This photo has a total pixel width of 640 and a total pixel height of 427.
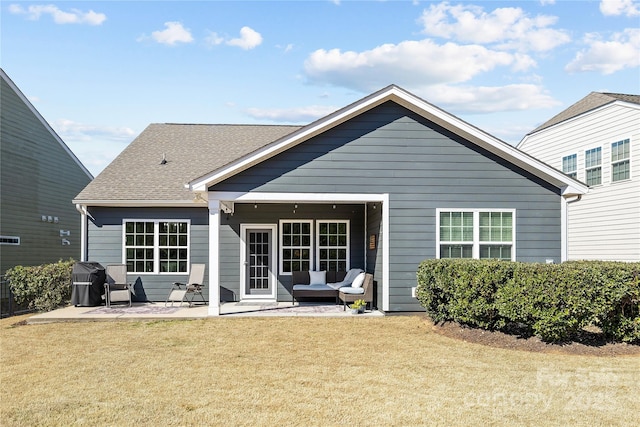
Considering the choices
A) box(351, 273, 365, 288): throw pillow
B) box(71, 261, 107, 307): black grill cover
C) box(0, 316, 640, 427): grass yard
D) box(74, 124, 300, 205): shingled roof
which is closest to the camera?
box(0, 316, 640, 427): grass yard

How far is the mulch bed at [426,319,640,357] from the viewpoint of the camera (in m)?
8.09

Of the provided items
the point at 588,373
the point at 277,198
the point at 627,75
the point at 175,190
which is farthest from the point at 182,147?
the point at 627,75

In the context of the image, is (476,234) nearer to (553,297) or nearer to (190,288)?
(553,297)

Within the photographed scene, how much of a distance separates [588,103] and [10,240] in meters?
18.6

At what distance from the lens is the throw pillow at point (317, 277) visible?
13.8 metres

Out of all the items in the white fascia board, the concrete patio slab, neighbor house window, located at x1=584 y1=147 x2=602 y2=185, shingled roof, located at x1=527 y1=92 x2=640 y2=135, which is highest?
shingled roof, located at x1=527 y1=92 x2=640 y2=135

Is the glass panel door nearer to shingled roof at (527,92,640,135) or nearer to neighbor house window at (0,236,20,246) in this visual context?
neighbor house window at (0,236,20,246)

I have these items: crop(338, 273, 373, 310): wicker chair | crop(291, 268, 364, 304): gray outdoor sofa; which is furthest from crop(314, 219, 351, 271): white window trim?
crop(338, 273, 373, 310): wicker chair

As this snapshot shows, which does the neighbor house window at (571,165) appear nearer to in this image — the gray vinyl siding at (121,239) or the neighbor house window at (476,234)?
the neighbor house window at (476,234)

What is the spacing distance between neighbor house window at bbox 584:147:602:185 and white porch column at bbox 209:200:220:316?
36.1ft

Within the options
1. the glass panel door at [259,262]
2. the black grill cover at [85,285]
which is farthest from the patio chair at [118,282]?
the glass panel door at [259,262]

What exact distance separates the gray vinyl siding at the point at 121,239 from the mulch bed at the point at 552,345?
7110 millimetres

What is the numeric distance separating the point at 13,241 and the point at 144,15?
31.2 feet

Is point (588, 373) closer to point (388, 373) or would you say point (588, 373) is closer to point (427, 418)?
point (388, 373)
